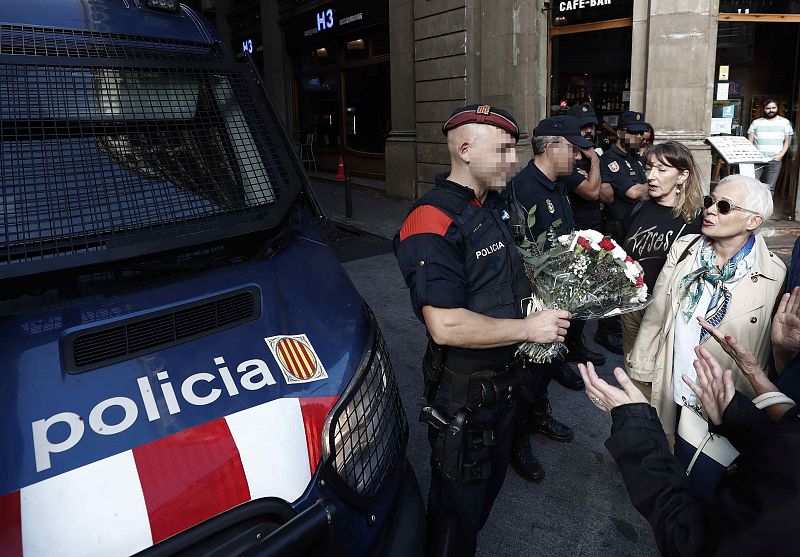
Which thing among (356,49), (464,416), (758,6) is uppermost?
(356,49)

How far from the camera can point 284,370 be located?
6.85 ft

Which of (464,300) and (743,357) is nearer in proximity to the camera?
(743,357)

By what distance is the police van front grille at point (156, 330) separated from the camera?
76.6 inches

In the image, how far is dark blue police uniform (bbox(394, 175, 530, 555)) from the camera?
2381 mm

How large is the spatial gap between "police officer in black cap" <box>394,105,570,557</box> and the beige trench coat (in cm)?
75

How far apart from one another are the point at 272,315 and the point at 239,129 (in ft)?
3.73

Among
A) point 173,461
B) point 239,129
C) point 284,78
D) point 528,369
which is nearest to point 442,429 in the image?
point 528,369

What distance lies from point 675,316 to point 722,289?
0.80ft

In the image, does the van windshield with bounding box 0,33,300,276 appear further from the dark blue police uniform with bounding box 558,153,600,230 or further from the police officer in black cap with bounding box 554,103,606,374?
the dark blue police uniform with bounding box 558,153,600,230

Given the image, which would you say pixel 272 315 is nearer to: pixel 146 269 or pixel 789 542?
pixel 146 269

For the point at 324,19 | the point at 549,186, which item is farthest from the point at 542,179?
the point at 324,19

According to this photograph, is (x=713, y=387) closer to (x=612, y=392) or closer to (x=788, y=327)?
(x=612, y=392)

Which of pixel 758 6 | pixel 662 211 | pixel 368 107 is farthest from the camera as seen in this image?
pixel 368 107

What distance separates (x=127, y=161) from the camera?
257cm
